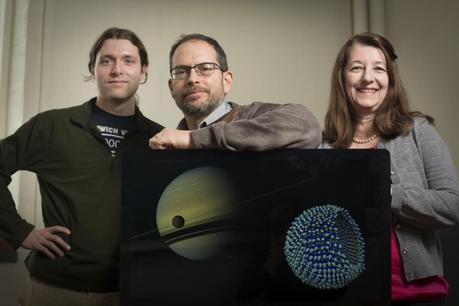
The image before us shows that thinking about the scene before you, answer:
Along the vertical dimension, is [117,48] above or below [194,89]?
above

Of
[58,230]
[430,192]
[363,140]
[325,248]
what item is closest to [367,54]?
[363,140]

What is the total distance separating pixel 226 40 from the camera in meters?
1.74

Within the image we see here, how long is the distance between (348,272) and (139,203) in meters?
0.37

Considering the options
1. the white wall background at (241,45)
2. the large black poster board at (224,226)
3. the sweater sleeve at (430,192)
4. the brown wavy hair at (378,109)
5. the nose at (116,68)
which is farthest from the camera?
the white wall background at (241,45)

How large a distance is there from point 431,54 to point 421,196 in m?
0.93

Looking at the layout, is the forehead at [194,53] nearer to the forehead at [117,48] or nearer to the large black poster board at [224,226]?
the forehead at [117,48]

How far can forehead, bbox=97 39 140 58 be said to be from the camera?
49.1 inches

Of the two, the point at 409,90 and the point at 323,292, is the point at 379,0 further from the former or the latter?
the point at 323,292

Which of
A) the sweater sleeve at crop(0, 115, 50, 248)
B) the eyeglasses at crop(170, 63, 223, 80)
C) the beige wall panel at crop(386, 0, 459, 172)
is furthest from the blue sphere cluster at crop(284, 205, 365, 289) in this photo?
the beige wall panel at crop(386, 0, 459, 172)

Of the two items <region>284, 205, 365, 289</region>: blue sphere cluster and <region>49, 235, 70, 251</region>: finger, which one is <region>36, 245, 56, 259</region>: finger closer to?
<region>49, 235, 70, 251</region>: finger

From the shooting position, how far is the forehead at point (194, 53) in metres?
1.11

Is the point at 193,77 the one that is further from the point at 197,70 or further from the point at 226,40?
the point at 226,40

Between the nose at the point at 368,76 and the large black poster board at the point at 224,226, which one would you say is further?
the nose at the point at 368,76

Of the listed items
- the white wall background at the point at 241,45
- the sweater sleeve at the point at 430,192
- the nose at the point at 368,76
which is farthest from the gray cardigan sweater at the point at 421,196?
the white wall background at the point at 241,45
